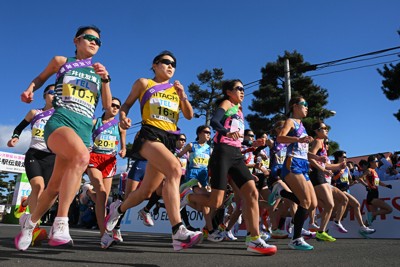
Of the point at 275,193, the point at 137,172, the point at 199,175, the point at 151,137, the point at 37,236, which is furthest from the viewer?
the point at 199,175

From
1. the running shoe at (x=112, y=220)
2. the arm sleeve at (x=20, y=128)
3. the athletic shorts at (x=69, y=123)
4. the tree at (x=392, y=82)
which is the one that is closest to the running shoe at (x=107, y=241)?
the running shoe at (x=112, y=220)

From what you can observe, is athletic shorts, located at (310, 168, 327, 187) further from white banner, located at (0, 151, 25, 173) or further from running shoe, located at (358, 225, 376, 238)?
white banner, located at (0, 151, 25, 173)

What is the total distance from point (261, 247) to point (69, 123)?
94.4 inches

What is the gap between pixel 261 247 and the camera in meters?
4.27

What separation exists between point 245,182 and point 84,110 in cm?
201

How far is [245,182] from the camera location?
15.3ft

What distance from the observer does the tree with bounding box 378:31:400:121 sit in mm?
24969

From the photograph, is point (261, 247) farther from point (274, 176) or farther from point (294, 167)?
point (274, 176)

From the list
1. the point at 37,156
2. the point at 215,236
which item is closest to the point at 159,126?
the point at 37,156

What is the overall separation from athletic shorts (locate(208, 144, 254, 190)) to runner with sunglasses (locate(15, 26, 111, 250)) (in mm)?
1483

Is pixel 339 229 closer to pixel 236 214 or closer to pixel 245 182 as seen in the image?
pixel 236 214

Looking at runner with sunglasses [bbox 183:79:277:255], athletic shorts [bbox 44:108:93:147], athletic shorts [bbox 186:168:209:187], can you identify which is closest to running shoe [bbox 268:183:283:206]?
athletic shorts [bbox 186:168:209:187]

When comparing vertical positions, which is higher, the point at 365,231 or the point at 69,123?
the point at 69,123

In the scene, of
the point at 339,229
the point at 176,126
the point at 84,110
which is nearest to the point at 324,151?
the point at 339,229
